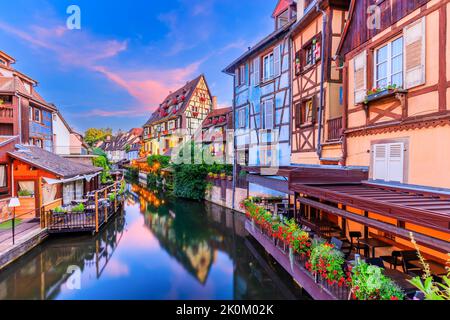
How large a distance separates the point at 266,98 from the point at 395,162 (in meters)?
9.47

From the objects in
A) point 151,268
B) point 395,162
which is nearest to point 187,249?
point 151,268

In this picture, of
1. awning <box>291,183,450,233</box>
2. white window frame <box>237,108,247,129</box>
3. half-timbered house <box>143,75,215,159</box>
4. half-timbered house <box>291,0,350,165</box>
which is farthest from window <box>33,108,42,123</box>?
awning <box>291,183,450,233</box>

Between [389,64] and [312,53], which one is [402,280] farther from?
[312,53]

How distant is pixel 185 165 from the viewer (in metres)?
21.6

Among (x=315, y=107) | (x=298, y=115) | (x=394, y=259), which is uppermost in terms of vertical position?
(x=315, y=107)

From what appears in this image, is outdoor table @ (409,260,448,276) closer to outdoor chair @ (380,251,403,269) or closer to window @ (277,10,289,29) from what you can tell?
outdoor chair @ (380,251,403,269)

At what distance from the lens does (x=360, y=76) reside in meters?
7.61

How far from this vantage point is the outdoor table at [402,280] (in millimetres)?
4035

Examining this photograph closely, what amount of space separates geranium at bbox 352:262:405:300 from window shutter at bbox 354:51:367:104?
5.39 m

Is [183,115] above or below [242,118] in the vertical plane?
above

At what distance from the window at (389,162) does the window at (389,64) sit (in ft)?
5.48

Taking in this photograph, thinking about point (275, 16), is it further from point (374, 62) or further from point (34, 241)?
point (34, 241)
